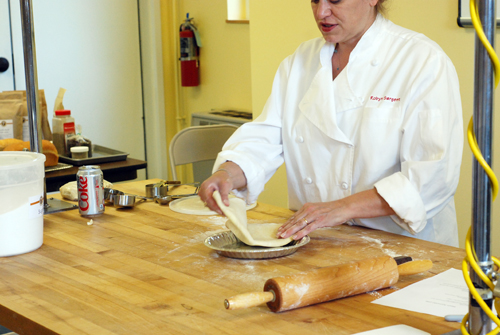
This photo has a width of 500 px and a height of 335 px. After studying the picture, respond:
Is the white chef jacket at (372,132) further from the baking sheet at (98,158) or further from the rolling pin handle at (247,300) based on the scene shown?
the baking sheet at (98,158)

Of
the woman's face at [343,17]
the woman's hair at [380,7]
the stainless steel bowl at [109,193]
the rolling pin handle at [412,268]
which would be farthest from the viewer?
the stainless steel bowl at [109,193]

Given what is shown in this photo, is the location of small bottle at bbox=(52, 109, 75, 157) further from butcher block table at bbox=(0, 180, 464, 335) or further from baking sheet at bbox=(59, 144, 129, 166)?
butcher block table at bbox=(0, 180, 464, 335)

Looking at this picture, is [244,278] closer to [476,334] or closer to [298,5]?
[476,334]

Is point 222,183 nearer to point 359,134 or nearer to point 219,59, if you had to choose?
point 359,134

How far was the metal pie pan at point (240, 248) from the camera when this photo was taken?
1.21 m

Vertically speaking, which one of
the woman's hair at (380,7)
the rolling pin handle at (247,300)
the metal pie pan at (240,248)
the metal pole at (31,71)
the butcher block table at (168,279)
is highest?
the woman's hair at (380,7)

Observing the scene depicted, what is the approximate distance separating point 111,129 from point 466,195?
276cm

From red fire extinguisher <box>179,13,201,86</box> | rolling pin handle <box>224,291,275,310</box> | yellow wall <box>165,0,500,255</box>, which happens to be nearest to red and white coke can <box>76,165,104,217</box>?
rolling pin handle <box>224,291,275,310</box>

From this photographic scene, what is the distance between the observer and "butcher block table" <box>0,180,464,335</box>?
91 cm

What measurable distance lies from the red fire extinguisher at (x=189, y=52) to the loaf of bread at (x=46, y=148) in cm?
183

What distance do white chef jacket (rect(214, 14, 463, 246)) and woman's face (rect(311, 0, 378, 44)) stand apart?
36mm

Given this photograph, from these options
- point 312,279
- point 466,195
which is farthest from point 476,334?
point 466,195

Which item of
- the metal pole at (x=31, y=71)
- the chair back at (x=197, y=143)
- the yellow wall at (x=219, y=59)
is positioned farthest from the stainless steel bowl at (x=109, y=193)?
the yellow wall at (x=219, y=59)

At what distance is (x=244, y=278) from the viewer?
43.9 inches
